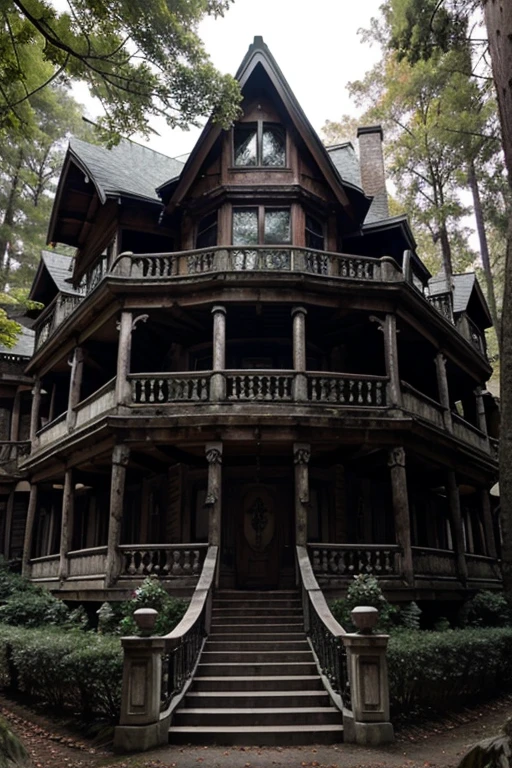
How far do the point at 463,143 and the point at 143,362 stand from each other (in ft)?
49.0

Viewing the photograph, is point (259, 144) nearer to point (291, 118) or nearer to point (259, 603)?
point (291, 118)

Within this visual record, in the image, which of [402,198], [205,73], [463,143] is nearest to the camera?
[205,73]

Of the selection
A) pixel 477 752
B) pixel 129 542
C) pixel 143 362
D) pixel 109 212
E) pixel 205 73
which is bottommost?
pixel 477 752

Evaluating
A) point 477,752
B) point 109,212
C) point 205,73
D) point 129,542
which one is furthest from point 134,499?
point 477,752

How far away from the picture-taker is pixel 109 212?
798 inches

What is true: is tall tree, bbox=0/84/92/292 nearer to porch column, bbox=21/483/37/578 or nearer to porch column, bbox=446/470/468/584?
porch column, bbox=21/483/37/578

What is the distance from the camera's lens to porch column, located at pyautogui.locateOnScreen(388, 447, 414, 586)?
14344 mm

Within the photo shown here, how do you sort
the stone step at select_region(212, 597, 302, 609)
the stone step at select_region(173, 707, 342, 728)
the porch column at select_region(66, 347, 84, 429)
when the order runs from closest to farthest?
1. the stone step at select_region(173, 707, 342, 728)
2. the stone step at select_region(212, 597, 302, 609)
3. the porch column at select_region(66, 347, 84, 429)

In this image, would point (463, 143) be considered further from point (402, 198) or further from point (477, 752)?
point (477, 752)

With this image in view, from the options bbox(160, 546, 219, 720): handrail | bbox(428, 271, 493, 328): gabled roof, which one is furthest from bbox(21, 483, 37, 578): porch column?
bbox(428, 271, 493, 328): gabled roof

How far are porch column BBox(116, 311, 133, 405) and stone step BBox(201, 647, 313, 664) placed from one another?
260 inches

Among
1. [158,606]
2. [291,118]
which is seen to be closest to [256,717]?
[158,606]

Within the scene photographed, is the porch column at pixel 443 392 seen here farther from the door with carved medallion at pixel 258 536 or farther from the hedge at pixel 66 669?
the hedge at pixel 66 669

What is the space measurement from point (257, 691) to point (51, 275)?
17945mm
